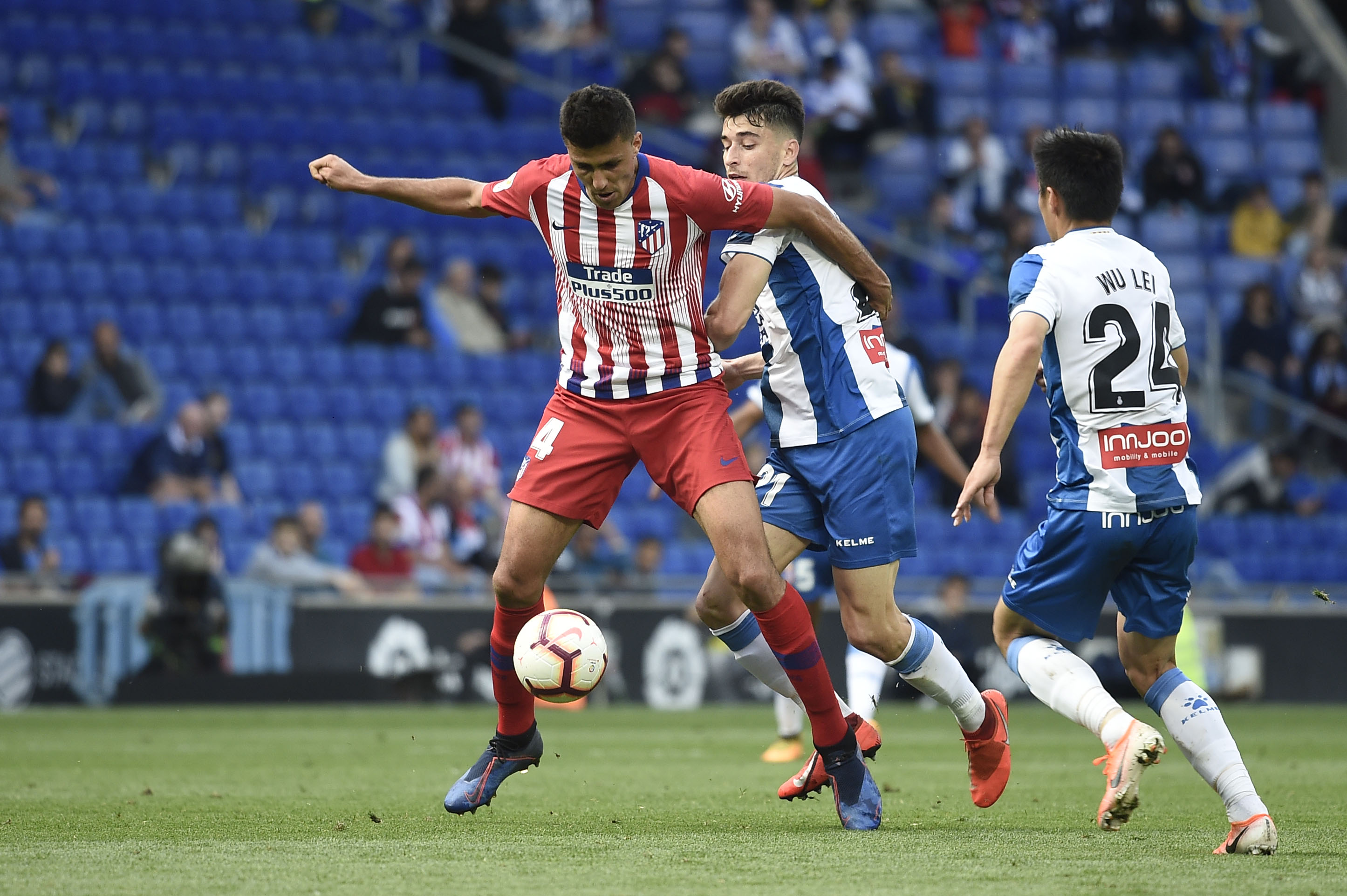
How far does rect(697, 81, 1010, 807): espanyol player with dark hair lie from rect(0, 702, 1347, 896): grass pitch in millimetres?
456

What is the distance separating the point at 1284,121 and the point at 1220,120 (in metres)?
0.90

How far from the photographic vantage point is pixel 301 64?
17.0 meters

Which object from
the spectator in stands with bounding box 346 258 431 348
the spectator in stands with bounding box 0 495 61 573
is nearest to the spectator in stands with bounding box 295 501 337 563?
the spectator in stands with bounding box 0 495 61 573

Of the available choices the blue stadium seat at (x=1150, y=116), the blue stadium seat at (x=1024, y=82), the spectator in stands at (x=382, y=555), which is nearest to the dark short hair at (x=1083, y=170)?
the spectator in stands at (x=382, y=555)

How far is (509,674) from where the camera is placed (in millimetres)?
5656

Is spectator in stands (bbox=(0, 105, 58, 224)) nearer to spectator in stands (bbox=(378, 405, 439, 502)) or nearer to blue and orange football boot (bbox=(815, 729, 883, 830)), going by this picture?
spectator in stands (bbox=(378, 405, 439, 502))

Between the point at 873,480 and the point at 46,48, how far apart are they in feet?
41.9

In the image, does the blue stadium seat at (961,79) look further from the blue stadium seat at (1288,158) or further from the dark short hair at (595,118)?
the dark short hair at (595,118)

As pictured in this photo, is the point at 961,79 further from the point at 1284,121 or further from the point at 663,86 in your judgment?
the point at 1284,121

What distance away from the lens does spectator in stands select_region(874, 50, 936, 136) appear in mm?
18109

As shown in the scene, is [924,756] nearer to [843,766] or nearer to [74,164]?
[843,766]

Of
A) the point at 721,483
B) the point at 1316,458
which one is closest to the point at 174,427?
the point at 721,483

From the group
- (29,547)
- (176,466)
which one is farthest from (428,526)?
(29,547)

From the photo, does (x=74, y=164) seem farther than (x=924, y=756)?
Yes
